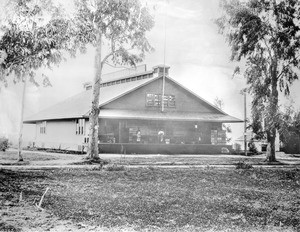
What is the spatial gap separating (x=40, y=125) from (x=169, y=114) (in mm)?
18849

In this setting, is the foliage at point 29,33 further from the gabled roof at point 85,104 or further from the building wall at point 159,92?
the building wall at point 159,92

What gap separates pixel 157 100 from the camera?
38.2 meters

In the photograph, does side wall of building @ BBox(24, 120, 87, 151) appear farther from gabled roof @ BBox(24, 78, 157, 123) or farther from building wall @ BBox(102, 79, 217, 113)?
building wall @ BBox(102, 79, 217, 113)

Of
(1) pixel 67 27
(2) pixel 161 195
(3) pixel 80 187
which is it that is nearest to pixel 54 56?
(1) pixel 67 27

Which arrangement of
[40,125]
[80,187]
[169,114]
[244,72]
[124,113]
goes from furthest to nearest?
[40,125] < [169,114] < [124,113] < [244,72] < [80,187]

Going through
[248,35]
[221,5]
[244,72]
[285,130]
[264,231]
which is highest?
[221,5]

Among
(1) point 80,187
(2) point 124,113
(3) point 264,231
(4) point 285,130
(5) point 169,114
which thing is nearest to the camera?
(3) point 264,231

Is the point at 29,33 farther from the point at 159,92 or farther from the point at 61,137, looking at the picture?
the point at 61,137

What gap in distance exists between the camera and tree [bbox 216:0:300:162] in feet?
87.3

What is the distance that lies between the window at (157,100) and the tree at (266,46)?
11067 millimetres

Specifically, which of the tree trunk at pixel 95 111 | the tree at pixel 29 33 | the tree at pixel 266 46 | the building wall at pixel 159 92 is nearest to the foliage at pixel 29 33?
the tree at pixel 29 33

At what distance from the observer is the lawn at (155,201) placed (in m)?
8.23

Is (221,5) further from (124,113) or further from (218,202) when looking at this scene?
(218,202)

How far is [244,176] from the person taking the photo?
16.8m
